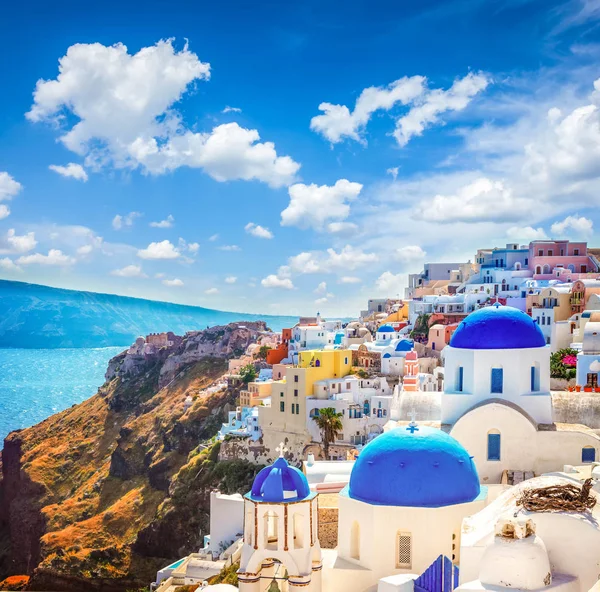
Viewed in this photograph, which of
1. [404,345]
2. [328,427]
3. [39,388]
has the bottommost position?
[39,388]

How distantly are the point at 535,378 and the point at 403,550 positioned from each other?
8.94 meters

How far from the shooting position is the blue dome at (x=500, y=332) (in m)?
22.3

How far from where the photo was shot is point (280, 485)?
→ 51.0ft

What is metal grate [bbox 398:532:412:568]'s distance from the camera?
1572cm

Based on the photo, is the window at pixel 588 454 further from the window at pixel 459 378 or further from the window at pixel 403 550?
the window at pixel 403 550

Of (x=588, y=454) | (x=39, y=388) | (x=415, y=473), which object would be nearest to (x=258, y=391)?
(x=588, y=454)

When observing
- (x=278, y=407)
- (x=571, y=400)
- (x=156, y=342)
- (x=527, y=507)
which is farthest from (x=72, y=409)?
(x=527, y=507)

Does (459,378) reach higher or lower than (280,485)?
higher

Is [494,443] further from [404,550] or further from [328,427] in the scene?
[328,427]

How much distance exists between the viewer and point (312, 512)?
1566cm

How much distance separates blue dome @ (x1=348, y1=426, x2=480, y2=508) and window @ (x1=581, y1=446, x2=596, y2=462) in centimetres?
631

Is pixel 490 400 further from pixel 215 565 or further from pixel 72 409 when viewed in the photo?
pixel 72 409

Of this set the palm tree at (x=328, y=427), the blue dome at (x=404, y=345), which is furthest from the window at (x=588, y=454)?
the blue dome at (x=404, y=345)

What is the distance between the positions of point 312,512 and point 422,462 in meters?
2.62
